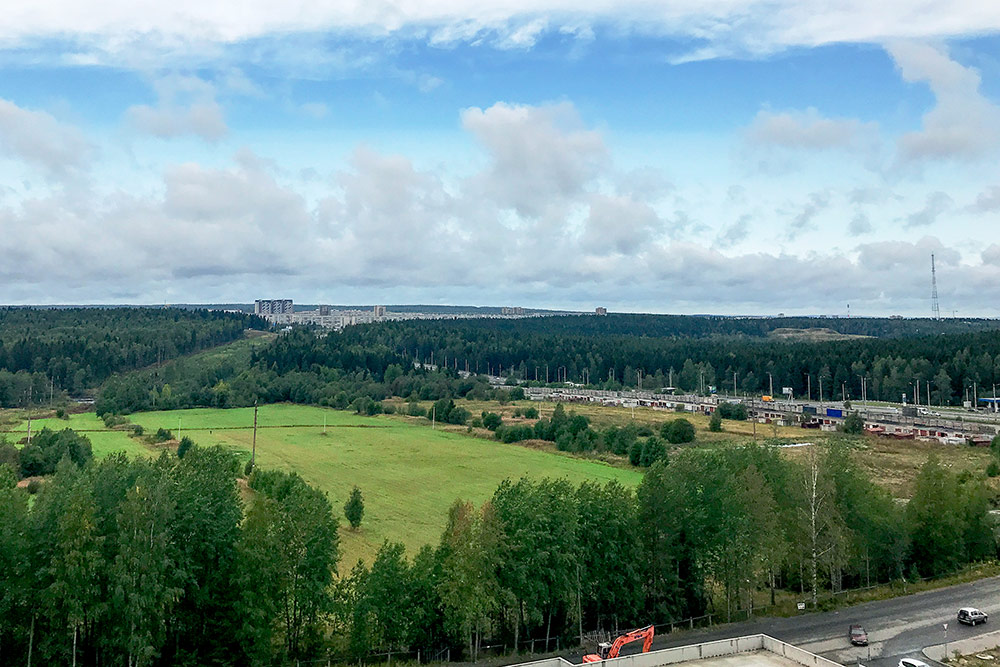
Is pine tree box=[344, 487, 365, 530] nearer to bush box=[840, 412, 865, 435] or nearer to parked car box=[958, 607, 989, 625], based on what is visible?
parked car box=[958, 607, 989, 625]

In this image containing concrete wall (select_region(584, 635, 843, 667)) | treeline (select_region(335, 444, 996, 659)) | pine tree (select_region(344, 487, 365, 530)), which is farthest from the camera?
pine tree (select_region(344, 487, 365, 530))

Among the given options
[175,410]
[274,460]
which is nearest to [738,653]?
[274,460]

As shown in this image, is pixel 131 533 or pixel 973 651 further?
pixel 973 651

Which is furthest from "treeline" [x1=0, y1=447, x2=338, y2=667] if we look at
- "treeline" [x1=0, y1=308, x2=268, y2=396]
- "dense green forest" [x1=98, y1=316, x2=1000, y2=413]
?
"treeline" [x1=0, y1=308, x2=268, y2=396]

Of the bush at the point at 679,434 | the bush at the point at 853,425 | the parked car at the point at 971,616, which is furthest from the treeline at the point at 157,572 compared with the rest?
the bush at the point at 853,425

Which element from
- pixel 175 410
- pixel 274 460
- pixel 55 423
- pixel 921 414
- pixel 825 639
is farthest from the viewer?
pixel 175 410

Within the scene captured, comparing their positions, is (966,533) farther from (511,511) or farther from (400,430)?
(400,430)

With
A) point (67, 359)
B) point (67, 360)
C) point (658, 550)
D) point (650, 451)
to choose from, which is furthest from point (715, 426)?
point (67, 359)
